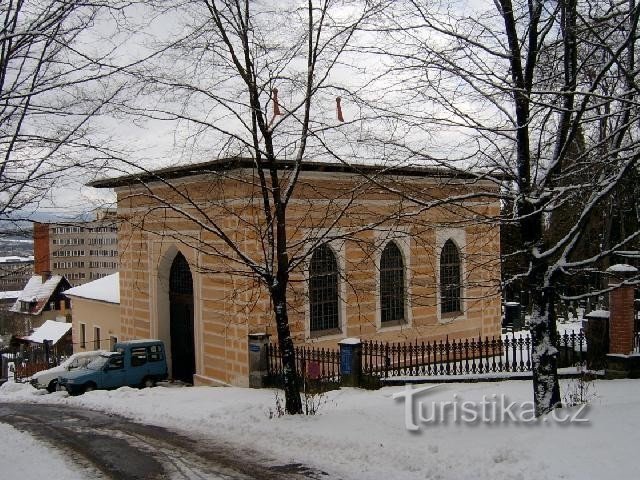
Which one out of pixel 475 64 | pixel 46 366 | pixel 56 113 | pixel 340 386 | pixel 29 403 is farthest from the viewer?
pixel 46 366

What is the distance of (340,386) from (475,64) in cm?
910

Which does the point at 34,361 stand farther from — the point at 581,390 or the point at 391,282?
the point at 581,390

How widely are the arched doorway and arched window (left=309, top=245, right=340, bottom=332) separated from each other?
442cm

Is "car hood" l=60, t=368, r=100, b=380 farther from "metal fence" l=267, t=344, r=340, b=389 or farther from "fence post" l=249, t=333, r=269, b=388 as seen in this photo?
"metal fence" l=267, t=344, r=340, b=389

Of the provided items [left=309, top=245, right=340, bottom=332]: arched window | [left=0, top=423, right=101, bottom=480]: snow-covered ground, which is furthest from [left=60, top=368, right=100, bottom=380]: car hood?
[left=0, top=423, right=101, bottom=480]: snow-covered ground

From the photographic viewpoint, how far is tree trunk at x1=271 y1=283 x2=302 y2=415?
37.0 feet

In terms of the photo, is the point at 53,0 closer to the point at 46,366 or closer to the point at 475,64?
the point at 475,64

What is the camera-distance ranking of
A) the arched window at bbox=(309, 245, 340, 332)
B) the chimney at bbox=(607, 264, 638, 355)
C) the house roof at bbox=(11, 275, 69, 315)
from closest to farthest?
the chimney at bbox=(607, 264, 638, 355), the arched window at bbox=(309, 245, 340, 332), the house roof at bbox=(11, 275, 69, 315)

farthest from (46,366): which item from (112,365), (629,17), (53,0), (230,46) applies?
(629,17)

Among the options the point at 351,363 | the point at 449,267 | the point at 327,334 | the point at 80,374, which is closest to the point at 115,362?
the point at 80,374

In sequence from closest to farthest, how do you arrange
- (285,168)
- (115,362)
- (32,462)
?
(32,462)
(285,168)
(115,362)

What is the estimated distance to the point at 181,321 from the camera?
70.6 ft

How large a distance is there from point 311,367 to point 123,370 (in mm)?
6648

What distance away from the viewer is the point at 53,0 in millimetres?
7512
